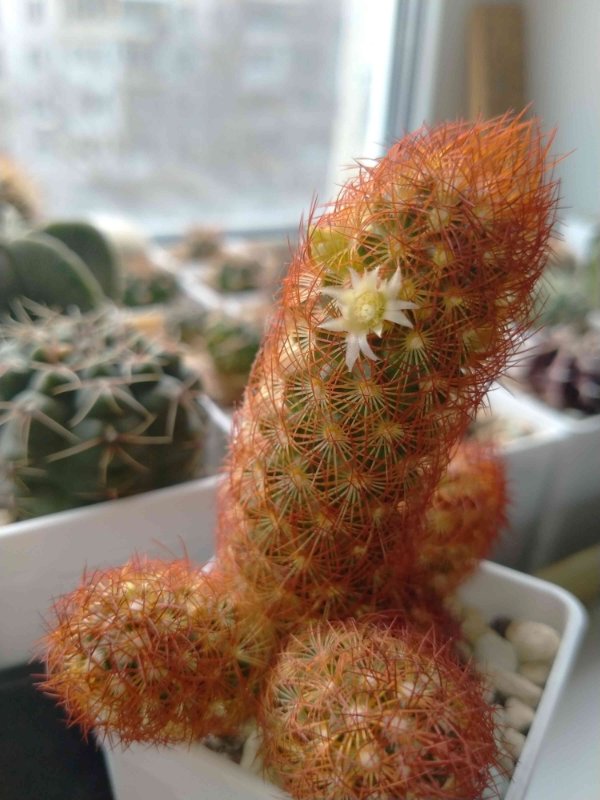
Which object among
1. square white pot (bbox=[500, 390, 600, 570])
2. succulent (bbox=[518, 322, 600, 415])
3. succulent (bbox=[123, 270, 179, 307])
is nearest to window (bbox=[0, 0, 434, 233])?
succulent (bbox=[123, 270, 179, 307])

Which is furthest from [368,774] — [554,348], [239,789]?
[554,348]

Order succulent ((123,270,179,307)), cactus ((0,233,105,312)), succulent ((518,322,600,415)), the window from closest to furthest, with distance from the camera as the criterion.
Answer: cactus ((0,233,105,312))
succulent ((518,322,600,415))
succulent ((123,270,179,307))
the window

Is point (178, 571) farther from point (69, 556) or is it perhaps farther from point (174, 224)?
point (174, 224)

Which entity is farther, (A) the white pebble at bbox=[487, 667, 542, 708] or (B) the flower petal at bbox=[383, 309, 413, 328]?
(A) the white pebble at bbox=[487, 667, 542, 708]

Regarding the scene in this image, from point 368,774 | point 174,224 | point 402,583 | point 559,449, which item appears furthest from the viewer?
point 174,224

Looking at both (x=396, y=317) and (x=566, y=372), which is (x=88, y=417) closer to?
(x=396, y=317)

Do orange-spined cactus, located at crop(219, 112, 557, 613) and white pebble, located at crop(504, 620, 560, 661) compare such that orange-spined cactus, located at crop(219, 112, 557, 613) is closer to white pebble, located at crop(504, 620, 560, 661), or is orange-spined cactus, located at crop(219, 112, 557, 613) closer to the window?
white pebble, located at crop(504, 620, 560, 661)
